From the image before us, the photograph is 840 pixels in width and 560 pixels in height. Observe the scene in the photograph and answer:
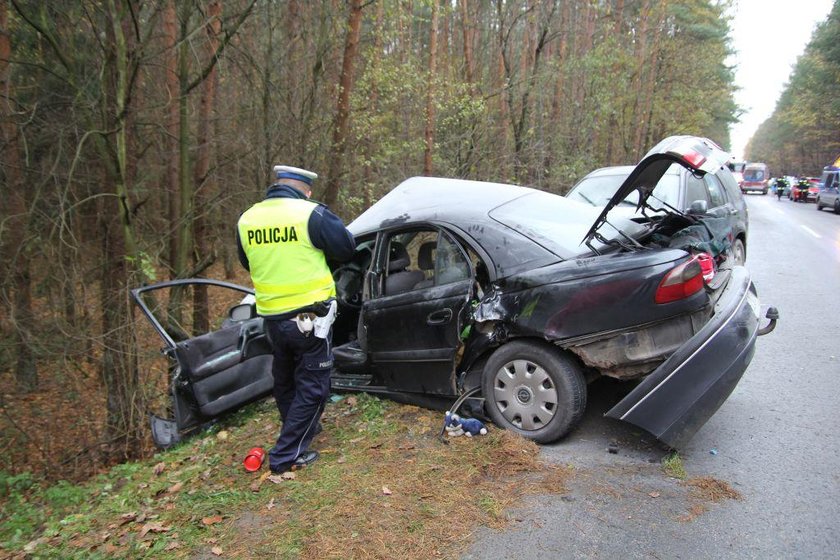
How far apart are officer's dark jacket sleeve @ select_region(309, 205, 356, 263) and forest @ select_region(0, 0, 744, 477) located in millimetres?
3028

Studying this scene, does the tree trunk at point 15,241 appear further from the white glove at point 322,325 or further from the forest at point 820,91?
the forest at point 820,91

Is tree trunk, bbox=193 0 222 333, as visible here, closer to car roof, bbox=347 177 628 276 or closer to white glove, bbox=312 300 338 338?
car roof, bbox=347 177 628 276

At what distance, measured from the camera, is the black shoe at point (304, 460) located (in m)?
3.62

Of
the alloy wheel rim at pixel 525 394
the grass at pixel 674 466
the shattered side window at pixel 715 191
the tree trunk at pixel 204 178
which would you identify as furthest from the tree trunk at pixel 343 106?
the grass at pixel 674 466

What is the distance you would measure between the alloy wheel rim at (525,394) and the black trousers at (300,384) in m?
1.15

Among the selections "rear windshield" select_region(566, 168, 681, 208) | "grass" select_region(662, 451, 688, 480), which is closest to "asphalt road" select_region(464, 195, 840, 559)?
"grass" select_region(662, 451, 688, 480)

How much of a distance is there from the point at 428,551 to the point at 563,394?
1297mm

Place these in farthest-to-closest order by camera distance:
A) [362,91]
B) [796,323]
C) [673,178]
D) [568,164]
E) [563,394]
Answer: [568,164], [362,91], [673,178], [796,323], [563,394]

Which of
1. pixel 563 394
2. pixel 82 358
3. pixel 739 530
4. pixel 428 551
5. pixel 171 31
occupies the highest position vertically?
pixel 171 31

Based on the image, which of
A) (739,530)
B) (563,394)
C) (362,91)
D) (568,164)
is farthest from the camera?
(568,164)

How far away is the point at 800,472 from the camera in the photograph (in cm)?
313

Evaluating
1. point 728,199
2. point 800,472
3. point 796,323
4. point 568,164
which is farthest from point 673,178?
point 568,164

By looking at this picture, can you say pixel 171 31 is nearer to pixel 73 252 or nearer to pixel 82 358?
pixel 73 252

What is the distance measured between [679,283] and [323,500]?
2385mm
